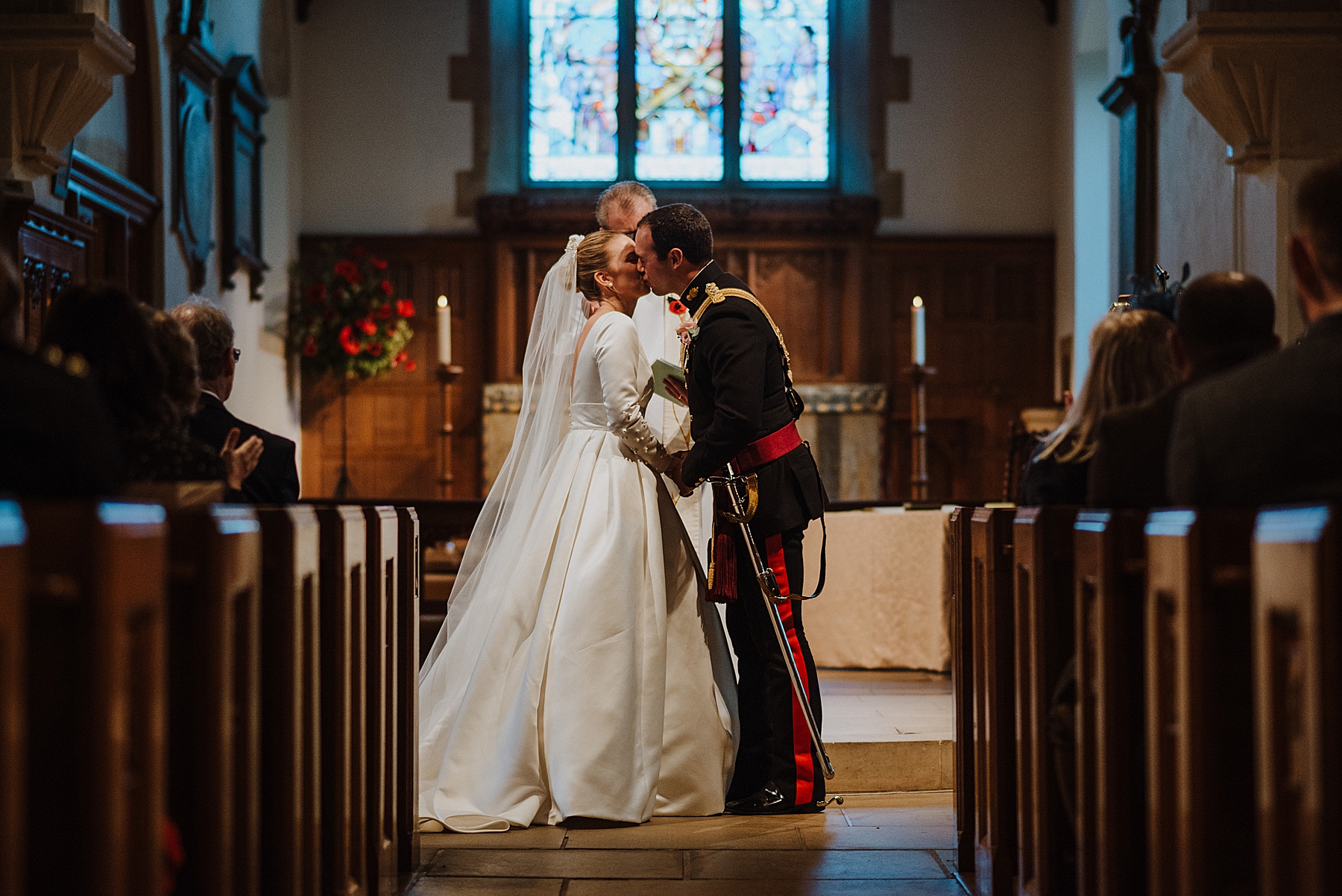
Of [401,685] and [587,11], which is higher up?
[587,11]

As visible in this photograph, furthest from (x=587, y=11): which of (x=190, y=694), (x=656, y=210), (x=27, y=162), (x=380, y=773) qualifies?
(x=190, y=694)

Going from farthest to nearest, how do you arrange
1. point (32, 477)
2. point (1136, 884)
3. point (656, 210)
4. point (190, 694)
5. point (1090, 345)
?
point (656, 210), point (1090, 345), point (1136, 884), point (190, 694), point (32, 477)

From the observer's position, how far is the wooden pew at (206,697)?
5.60 feet

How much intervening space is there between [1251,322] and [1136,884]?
2.93 feet

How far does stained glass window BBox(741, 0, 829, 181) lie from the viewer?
31.0 feet

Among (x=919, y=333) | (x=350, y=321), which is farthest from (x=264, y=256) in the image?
(x=919, y=333)

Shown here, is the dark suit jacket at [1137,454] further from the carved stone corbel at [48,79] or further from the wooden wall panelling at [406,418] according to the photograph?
the wooden wall panelling at [406,418]

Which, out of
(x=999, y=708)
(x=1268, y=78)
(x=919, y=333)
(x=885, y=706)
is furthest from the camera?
(x=919, y=333)

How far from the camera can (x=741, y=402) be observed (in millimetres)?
3635

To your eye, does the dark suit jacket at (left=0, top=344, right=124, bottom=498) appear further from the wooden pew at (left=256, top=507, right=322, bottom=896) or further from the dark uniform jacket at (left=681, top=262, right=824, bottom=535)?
the dark uniform jacket at (left=681, top=262, right=824, bottom=535)

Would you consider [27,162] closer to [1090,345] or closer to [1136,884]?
[1090,345]

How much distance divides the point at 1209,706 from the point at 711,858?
1.75 m

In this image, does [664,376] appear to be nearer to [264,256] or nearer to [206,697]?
[206,697]

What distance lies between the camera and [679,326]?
13.4 feet
